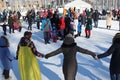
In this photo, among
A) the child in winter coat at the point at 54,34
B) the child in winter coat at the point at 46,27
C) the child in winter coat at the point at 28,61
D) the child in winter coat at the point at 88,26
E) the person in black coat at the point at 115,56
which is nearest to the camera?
the person in black coat at the point at 115,56

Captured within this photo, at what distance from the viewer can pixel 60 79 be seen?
8.70 metres

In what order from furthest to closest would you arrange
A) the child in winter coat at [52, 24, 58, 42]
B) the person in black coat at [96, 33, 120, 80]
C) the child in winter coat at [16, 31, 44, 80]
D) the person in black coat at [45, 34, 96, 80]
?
the child in winter coat at [52, 24, 58, 42] → the child in winter coat at [16, 31, 44, 80] → the person in black coat at [96, 33, 120, 80] → the person in black coat at [45, 34, 96, 80]

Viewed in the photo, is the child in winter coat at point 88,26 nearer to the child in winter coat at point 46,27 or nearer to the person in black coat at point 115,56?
the child in winter coat at point 46,27

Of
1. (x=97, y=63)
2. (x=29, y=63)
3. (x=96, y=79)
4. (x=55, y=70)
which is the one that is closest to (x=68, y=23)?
(x=97, y=63)

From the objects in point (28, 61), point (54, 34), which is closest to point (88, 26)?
point (54, 34)

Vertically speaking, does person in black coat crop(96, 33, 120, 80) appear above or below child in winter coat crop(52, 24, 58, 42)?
above

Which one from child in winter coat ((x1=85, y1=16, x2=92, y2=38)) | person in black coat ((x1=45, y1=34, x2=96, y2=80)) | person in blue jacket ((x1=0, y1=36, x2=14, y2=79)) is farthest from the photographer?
child in winter coat ((x1=85, y1=16, x2=92, y2=38))

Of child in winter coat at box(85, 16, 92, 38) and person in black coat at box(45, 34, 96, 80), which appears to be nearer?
person in black coat at box(45, 34, 96, 80)

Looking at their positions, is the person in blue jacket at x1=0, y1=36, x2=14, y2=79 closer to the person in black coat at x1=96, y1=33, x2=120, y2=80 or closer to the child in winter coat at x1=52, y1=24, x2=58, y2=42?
the person in black coat at x1=96, y1=33, x2=120, y2=80

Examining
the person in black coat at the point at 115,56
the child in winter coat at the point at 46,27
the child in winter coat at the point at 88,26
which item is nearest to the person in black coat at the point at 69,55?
the person in black coat at the point at 115,56

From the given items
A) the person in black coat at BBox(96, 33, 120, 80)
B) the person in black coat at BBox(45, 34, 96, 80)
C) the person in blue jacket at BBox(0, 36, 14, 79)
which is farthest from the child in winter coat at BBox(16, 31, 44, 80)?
the person in black coat at BBox(96, 33, 120, 80)

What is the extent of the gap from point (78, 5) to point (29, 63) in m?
28.4

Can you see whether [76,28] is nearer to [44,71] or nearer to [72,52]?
[44,71]

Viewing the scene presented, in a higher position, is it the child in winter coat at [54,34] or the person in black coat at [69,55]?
the person in black coat at [69,55]
